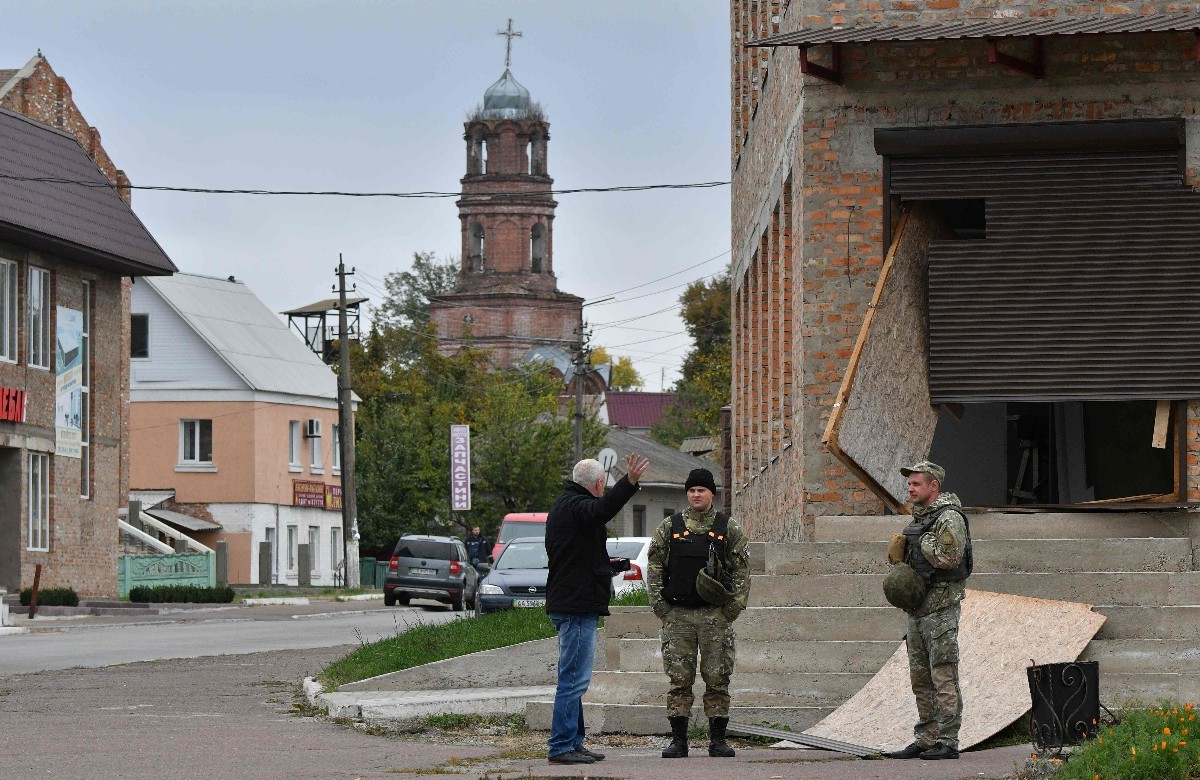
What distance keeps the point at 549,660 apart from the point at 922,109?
5.70 metres

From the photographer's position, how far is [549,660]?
707 inches

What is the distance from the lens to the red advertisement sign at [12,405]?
135 feet

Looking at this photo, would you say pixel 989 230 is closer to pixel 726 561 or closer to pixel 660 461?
pixel 726 561

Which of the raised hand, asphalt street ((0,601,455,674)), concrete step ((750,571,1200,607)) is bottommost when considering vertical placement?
asphalt street ((0,601,455,674))

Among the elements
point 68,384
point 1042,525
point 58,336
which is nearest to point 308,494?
point 68,384

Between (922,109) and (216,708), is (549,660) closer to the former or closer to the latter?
(216,708)

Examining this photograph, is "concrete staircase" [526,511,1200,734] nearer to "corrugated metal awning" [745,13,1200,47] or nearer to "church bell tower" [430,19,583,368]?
"corrugated metal awning" [745,13,1200,47]

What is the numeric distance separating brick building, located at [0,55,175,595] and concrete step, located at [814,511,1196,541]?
27.0 m

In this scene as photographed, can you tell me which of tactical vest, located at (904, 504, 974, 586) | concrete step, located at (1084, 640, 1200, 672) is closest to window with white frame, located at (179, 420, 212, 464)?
concrete step, located at (1084, 640, 1200, 672)

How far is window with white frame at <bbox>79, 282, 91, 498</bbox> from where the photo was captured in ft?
148

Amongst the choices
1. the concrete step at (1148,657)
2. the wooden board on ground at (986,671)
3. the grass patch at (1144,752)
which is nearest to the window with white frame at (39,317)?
the wooden board on ground at (986,671)

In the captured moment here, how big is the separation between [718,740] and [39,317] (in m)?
33.7

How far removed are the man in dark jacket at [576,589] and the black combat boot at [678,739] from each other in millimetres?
418

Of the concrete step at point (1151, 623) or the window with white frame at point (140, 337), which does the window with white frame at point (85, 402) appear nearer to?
the window with white frame at point (140, 337)
